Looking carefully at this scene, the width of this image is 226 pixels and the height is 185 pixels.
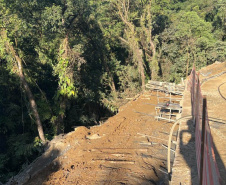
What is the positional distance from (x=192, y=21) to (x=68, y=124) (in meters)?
18.0

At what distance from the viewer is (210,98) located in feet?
30.1

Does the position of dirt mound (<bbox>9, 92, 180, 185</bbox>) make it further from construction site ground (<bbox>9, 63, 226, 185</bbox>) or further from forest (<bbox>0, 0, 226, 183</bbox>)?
forest (<bbox>0, 0, 226, 183</bbox>)

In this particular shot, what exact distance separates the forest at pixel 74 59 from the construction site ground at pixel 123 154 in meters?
2.82

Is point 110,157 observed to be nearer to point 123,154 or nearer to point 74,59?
point 123,154

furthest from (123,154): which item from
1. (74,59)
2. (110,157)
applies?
(74,59)

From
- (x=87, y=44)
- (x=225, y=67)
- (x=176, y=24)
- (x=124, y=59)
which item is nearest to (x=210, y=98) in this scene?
(x=225, y=67)

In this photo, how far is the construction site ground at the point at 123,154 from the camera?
16.6 ft

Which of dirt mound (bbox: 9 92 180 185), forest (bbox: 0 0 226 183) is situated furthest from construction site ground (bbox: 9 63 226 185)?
forest (bbox: 0 0 226 183)

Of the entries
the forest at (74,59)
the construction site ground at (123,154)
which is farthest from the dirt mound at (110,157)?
the forest at (74,59)

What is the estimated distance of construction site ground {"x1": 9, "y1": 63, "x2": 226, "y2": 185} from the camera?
5057 millimetres

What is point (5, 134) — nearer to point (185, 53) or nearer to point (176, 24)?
point (185, 53)

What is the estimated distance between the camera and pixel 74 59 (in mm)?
10672

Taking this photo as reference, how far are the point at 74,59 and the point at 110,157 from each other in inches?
241

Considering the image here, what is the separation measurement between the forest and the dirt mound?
2.74 m
